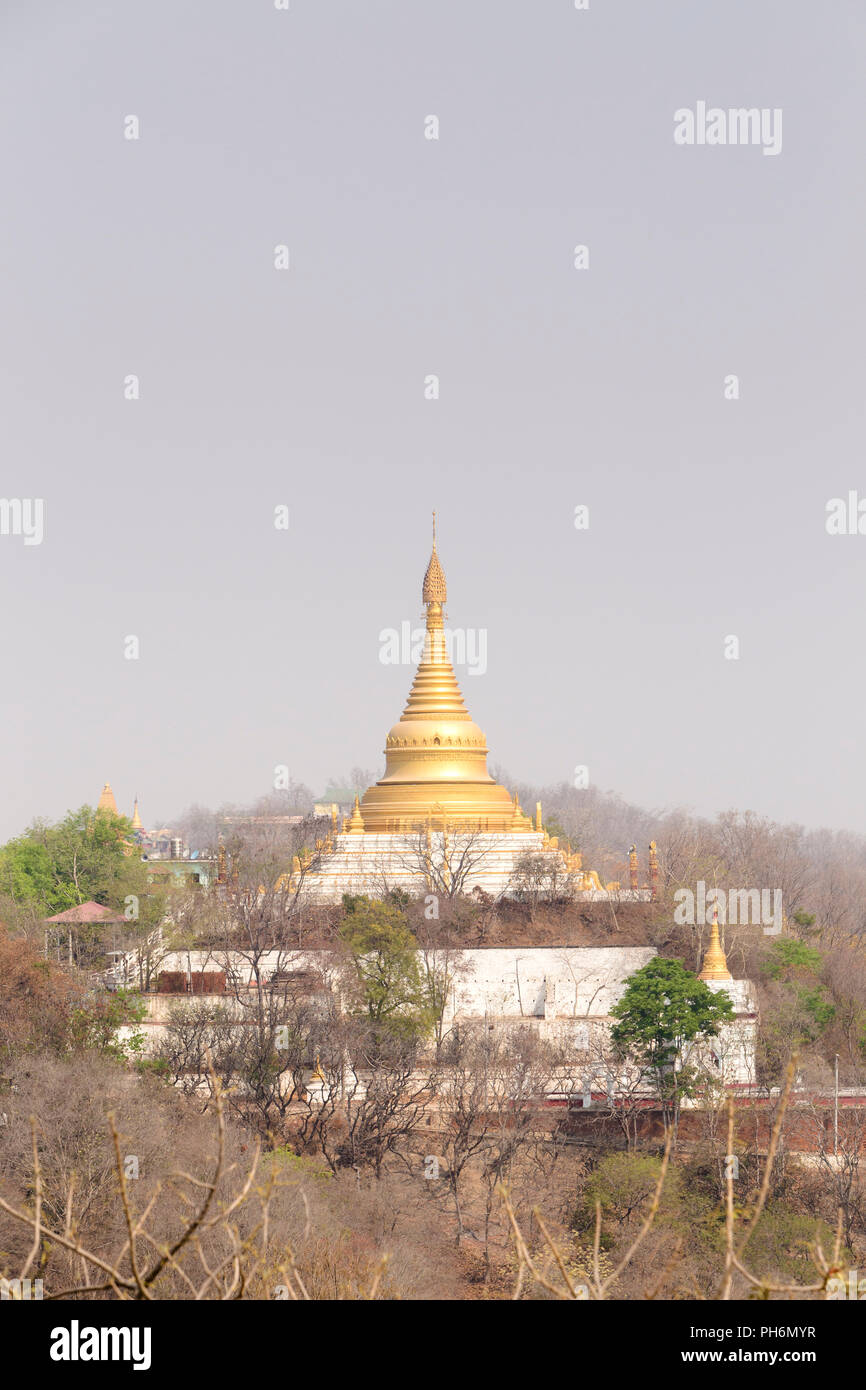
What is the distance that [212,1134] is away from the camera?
27.4 meters

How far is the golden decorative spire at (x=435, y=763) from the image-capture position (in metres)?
Result: 49.3

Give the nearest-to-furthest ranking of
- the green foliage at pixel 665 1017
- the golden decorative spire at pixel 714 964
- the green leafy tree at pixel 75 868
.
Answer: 1. the green foliage at pixel 665 1017
2. the golden decorative spire at pixel 714 964
3. the green leafy tree at pixel 75 868

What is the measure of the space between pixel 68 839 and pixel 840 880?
4875cm

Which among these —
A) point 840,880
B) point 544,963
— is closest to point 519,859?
point 544,963

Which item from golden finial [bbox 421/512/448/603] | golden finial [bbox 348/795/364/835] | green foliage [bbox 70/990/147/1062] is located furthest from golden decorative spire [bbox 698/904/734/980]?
golden finial [bbox 421/512/448/603]

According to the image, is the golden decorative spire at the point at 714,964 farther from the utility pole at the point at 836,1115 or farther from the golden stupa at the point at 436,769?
the golden stupa at the point at 436,769

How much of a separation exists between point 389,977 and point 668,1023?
6.51 meters

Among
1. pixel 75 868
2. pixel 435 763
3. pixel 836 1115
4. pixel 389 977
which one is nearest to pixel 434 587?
pixel 435 763

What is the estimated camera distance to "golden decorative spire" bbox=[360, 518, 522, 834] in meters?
49.3

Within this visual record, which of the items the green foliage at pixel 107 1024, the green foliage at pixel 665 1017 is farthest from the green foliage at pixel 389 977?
the green foliage at pixel 107 1024

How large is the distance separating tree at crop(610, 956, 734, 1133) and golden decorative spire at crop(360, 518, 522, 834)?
634 inches

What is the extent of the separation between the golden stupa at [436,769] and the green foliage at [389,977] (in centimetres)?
1108
